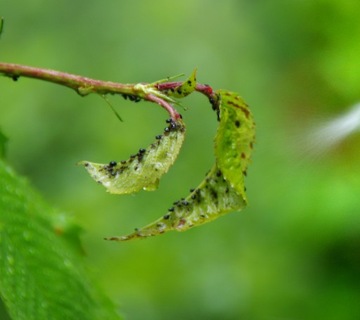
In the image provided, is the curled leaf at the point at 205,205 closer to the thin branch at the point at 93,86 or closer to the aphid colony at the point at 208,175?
the aphid colony at the point at 208,175

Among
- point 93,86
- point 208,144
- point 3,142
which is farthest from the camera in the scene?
point 208,144

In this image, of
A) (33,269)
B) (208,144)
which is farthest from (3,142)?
(208,144)

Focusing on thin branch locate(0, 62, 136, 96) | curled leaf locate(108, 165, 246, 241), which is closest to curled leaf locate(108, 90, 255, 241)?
curled leaf locate(108, 165, 246, 241)

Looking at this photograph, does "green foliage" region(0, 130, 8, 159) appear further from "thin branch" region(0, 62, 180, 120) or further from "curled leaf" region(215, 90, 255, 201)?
"curled leaf" region(215, 90, 255, 201)

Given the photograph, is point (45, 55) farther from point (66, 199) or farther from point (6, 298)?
point (6, 298)

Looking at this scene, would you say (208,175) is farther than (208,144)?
No

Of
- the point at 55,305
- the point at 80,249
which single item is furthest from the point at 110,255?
the point at 55,305

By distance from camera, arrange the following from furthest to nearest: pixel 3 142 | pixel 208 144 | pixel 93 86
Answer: pixel 208 144 → pixel 3 142 → pixel 93 86

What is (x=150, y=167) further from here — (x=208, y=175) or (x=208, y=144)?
(x=208, y=144)
